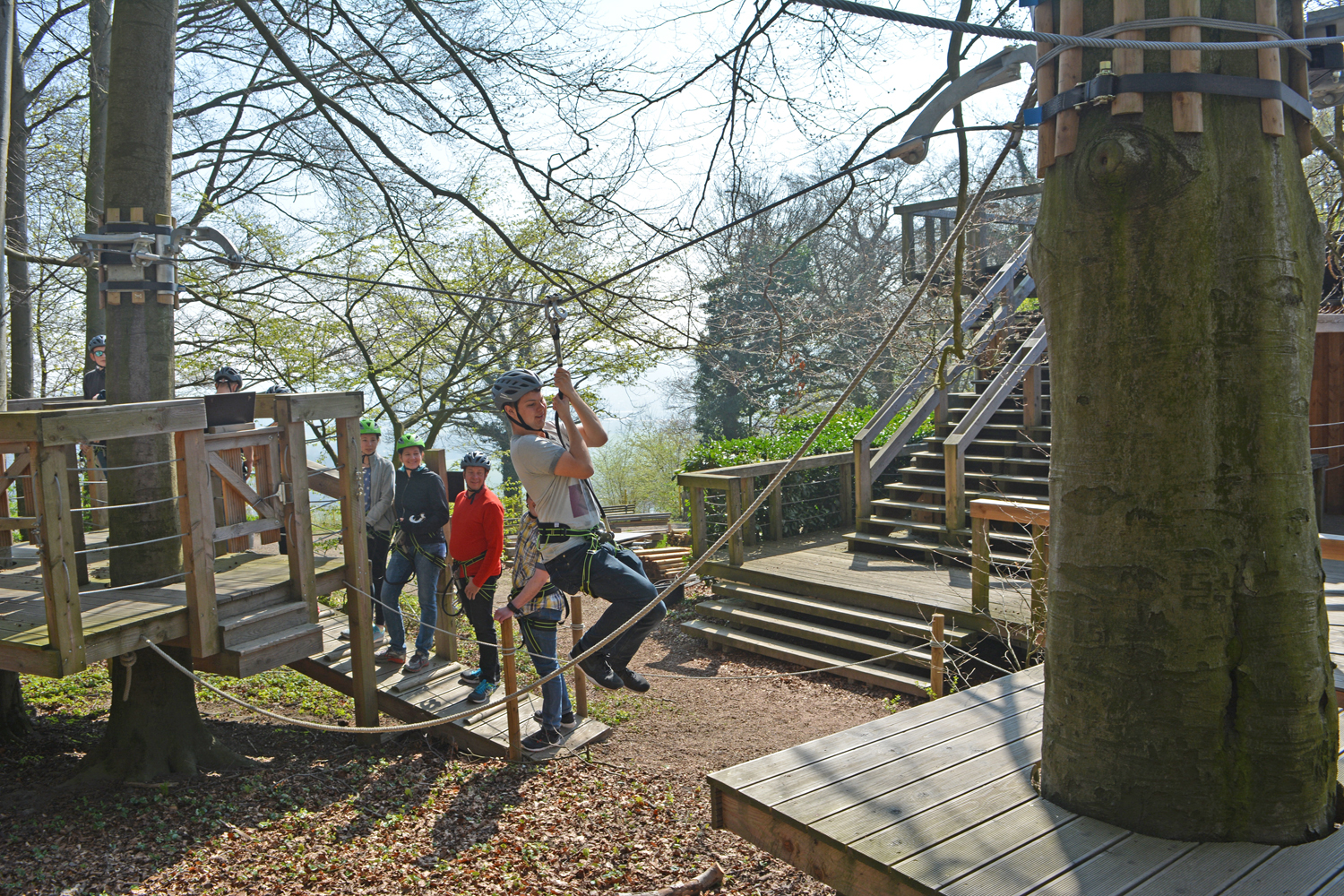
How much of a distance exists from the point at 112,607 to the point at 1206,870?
4783mm

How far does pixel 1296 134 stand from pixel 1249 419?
84cm

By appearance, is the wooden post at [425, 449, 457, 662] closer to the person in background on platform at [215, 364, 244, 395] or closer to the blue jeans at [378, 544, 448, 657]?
the blue jeans at [378, 544, 448, 657]

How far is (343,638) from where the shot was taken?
7012 millimetres

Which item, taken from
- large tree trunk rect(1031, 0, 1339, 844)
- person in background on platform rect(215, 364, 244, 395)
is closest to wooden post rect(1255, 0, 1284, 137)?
large tree trunk rect(1031, 0, 1339, 844)

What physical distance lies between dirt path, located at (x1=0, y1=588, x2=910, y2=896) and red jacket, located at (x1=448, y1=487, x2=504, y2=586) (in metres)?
→ 1.22

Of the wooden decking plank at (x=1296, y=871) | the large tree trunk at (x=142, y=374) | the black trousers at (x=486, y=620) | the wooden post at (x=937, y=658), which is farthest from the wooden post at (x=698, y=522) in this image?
the wooden decking plank at (x=1296, y=871)

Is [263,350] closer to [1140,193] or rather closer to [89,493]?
[89,493]

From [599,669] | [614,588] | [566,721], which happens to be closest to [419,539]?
[566,721]

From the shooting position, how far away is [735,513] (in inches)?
361

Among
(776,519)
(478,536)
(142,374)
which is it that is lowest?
(776,519)

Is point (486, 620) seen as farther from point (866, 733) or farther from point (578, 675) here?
point (866, 733)

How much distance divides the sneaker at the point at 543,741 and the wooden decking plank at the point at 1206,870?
3974mm

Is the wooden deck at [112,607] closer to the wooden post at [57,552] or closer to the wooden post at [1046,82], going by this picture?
the wooden post at [57,552]

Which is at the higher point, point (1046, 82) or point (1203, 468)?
point (1046, 82)
